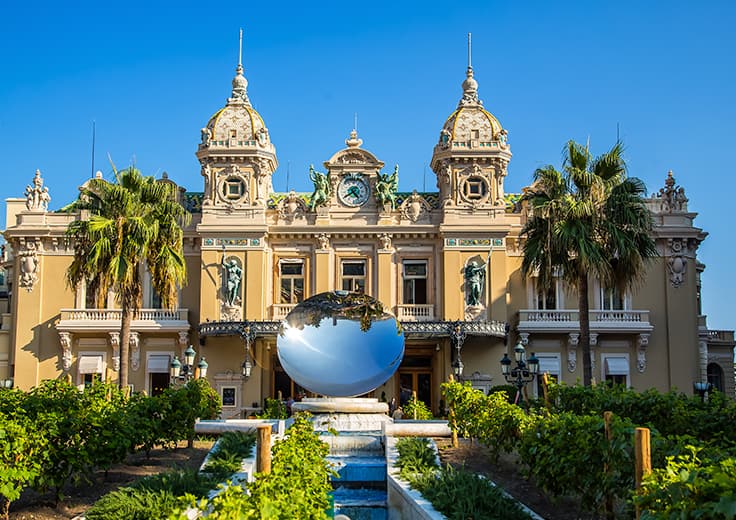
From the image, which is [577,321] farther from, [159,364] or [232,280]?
[159,364]

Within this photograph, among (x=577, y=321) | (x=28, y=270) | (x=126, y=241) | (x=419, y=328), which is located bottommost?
(x=419, y=328)

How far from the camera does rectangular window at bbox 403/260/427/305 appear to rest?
1503 inches

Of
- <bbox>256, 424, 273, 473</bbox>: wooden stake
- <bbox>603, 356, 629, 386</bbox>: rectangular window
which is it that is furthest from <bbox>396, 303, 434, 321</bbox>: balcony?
<bbox>256, 424, 273, 473</bbox>: wooden stake

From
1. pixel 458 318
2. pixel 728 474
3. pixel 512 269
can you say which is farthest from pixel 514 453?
pixel 512 269

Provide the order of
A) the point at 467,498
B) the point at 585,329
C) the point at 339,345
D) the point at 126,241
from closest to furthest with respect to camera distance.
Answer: the point at 467,498 → the point at 339,345 → the point at 585,329 → the point at 126,241

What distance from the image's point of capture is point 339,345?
22812 millimetres

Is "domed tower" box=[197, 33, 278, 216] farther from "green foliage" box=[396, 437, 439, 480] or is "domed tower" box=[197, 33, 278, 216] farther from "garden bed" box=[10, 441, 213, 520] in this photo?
"green foliage" box=[396, 437, 439, 480]

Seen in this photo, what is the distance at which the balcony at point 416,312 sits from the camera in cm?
3731

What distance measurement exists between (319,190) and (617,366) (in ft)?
47.8

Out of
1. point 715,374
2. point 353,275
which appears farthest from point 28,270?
point 715,374

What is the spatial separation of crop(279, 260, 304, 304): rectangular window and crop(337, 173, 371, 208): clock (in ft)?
10.9

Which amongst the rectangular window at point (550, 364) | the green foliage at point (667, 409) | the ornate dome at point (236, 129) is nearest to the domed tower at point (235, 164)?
the ornate dome at point (236, 129)

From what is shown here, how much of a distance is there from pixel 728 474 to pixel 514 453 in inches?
468

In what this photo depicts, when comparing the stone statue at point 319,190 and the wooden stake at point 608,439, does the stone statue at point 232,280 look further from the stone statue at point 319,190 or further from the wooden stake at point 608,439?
the wooden stake at point 608,439
